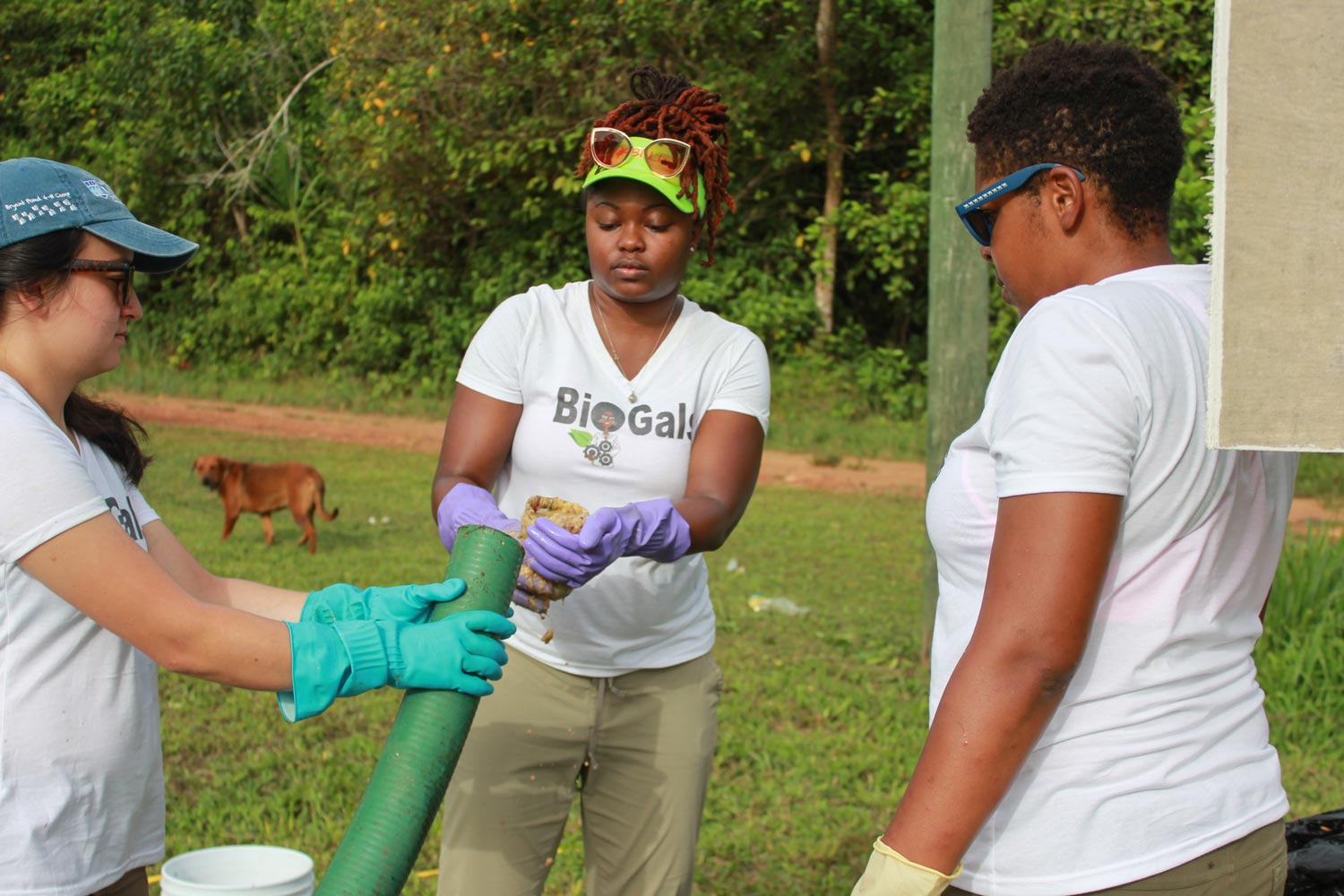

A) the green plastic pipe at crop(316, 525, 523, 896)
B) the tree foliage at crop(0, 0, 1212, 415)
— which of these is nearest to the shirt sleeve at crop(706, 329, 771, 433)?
the green plastic pipe at crop(316, 525, 523, 896)

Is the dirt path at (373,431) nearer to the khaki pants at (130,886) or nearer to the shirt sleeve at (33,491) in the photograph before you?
the khaki pants at (130,886)

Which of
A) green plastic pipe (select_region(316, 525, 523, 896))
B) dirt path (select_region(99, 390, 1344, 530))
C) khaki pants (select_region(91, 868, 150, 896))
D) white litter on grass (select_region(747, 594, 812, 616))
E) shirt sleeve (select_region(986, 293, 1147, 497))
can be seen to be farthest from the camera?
dirt path (select_region(99, 390, 1344, 530))

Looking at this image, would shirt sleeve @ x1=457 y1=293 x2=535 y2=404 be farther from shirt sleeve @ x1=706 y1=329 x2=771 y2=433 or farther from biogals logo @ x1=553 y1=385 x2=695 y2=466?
shirt sleeve @ x1=706 y1=329 x2=771 y2=433

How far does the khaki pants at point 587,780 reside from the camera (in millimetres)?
2799

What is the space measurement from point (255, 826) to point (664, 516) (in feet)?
7.90

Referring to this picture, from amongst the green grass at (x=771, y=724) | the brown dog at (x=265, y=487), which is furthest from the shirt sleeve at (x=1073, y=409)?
the brown dog at (x=265, y=487)

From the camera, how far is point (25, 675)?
6.75 feet

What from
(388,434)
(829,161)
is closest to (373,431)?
(388,434)

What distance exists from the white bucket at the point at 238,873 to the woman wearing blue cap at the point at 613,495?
34 centimetres

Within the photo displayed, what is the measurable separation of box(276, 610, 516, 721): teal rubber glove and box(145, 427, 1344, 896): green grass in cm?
209

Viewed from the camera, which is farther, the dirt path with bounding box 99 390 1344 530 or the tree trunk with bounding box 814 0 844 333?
the tree trunk with bounding box 814 0 844 333

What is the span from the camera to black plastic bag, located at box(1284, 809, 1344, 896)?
2.41m

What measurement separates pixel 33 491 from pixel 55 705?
14.3 inches

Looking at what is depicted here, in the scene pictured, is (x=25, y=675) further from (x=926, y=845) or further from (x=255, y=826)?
(x=255, y=826)
